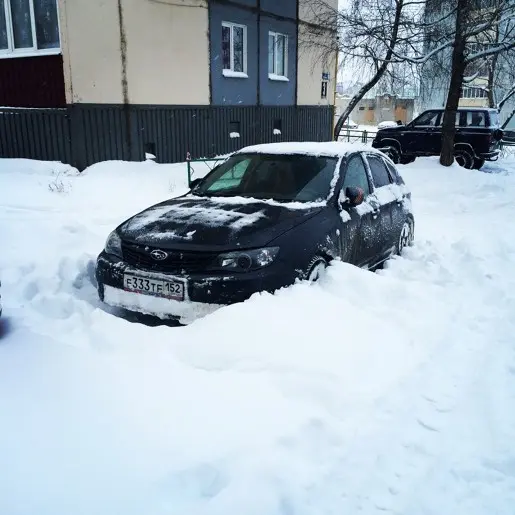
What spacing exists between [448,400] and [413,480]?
822mm

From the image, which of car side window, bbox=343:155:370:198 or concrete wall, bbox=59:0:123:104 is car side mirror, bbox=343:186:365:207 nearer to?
car side window, bbox=343:155:370:198

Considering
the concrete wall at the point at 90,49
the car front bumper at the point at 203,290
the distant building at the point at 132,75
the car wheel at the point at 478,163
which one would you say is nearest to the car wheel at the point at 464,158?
the car wheel at the point at 478,163

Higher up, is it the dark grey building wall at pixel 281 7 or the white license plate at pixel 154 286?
the dark grey building wall at pixel 281 7

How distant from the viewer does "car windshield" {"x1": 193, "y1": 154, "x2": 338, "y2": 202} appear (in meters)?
4.84

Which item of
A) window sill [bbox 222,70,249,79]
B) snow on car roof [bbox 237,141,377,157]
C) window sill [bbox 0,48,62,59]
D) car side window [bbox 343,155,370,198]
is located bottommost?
car side window [bbox 343,155,370,198]

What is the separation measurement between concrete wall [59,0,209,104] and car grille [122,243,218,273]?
27.7 feet

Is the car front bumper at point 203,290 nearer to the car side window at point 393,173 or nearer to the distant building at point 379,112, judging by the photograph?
the car side window at point 393,173

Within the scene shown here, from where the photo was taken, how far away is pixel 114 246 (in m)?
4.34

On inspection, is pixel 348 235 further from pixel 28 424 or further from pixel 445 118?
pixel 445 118

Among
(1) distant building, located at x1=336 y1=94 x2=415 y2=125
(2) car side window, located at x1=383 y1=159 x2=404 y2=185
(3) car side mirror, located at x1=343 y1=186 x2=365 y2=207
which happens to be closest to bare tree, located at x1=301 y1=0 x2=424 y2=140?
(2) car side window, located at x1=383 y1=159 x2=404 y2=185

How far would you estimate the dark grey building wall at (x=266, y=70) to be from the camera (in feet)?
52.3

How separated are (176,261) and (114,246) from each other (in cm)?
75

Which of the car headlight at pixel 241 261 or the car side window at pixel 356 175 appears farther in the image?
the car side window at pixel 356 175

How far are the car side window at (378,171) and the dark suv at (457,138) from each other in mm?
10927
